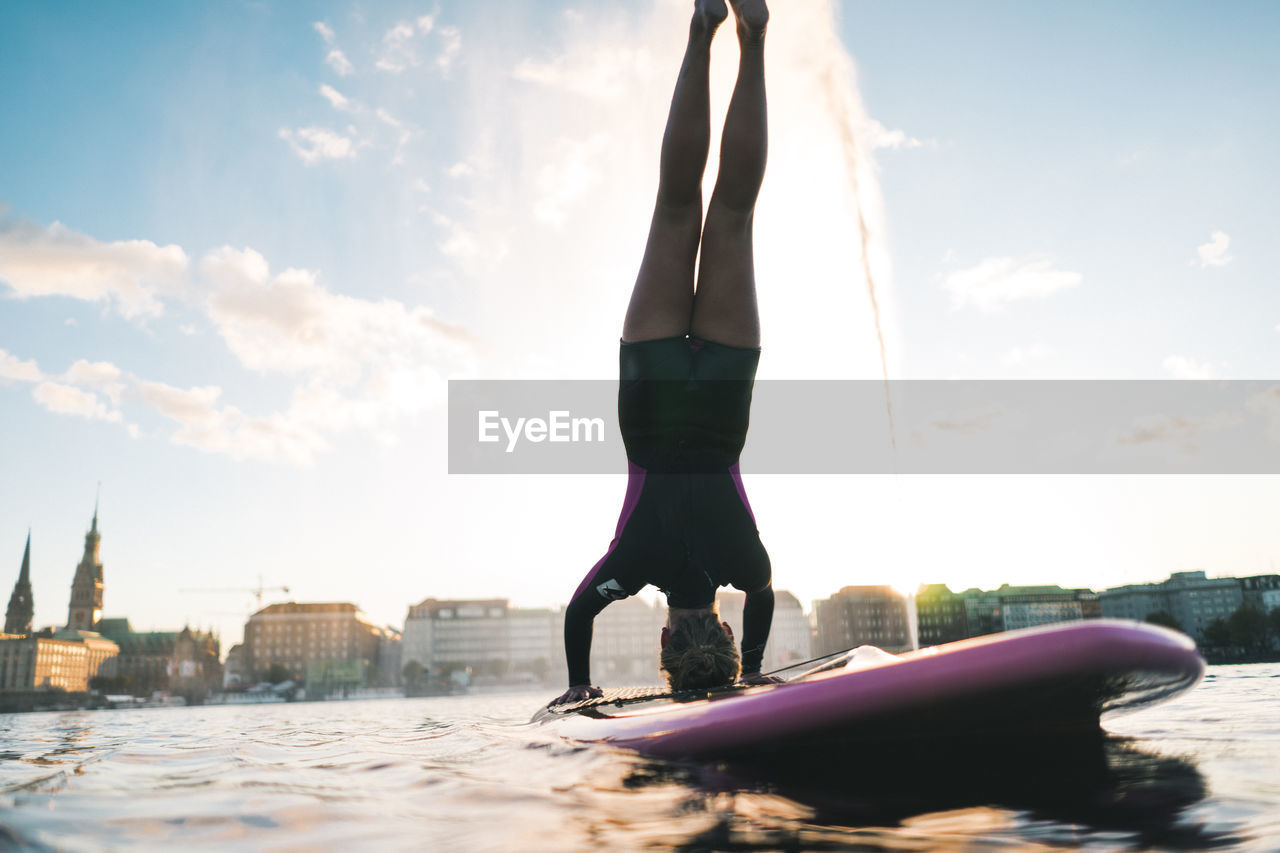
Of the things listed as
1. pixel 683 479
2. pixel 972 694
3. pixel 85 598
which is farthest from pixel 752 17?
pixel 85 598

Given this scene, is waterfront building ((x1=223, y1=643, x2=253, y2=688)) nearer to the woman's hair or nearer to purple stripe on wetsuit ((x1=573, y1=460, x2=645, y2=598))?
purple stripe on wetsuit ((x1=573, y1=460, x2=645, y2=598))

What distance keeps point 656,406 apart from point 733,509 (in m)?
0.60

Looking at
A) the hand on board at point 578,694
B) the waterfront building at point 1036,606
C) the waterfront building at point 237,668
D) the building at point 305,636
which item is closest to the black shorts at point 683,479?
the hand on board at point 578,694

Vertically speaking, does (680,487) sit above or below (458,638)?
above

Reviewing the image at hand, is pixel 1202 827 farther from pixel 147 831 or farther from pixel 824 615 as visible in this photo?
pixel 824 615

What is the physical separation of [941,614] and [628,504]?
3246 inches

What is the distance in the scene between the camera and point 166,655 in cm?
9131

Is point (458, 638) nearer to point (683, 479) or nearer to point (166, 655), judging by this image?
point (166, 655)

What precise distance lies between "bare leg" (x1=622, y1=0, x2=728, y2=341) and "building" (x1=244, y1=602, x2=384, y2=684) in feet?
318

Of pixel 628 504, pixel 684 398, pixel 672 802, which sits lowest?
pixel 672 802

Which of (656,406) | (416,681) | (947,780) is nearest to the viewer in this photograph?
(947,780)

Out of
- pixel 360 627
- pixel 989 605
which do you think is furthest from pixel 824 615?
pixel 360 627

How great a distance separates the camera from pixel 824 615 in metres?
88.6

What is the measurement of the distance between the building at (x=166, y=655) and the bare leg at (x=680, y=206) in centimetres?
9728
